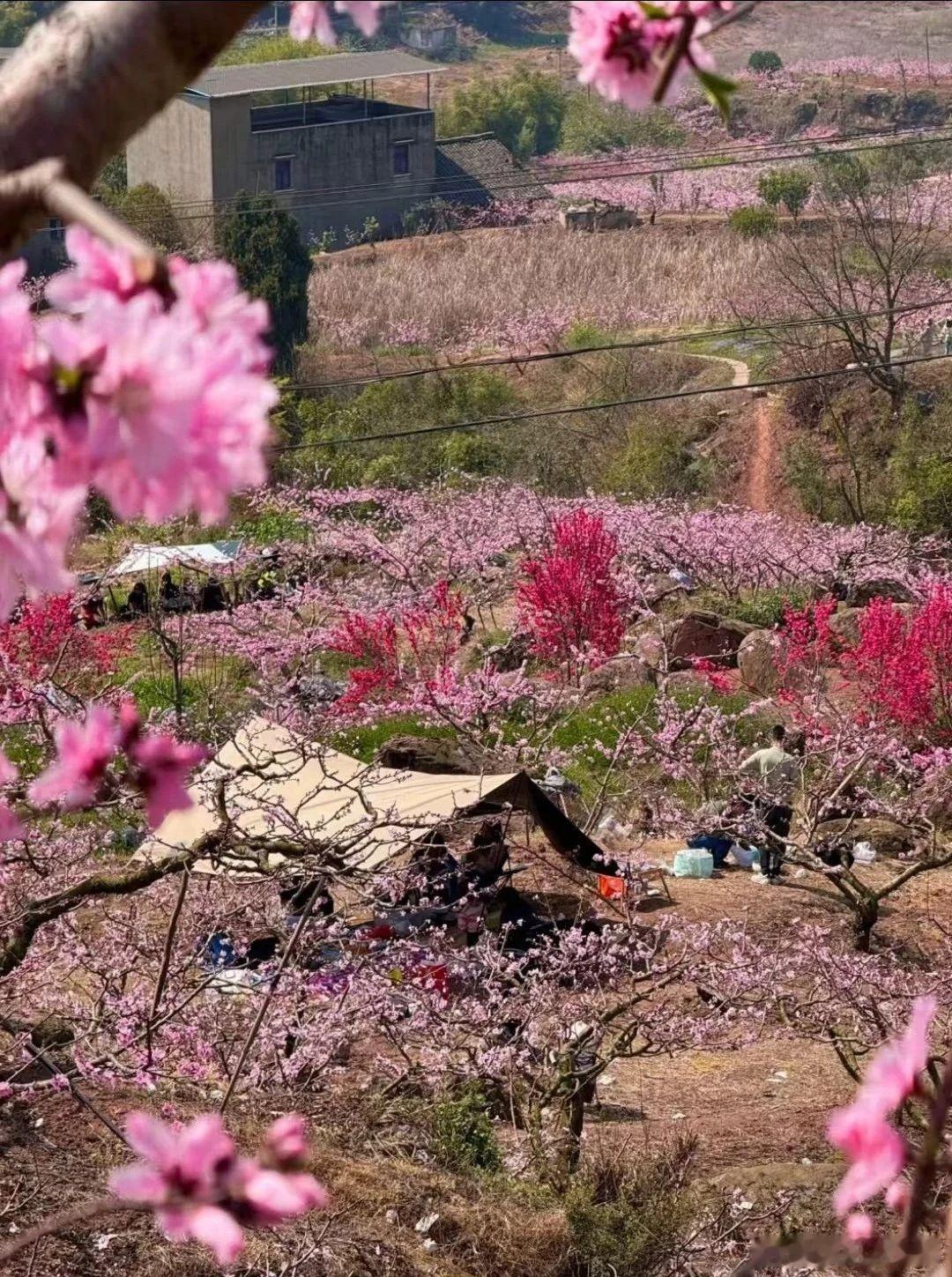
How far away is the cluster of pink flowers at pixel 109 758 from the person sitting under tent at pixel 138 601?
1991 centimetres

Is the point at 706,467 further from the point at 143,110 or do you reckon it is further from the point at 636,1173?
the point at 143,110

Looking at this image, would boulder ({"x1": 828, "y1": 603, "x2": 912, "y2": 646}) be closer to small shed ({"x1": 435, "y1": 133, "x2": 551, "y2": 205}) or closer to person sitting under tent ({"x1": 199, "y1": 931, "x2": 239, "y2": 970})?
person sitting under tent ({"x1": 199, "y1": 931, "x2": 239, "y2": 970})

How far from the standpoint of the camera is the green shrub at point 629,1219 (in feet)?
19.5

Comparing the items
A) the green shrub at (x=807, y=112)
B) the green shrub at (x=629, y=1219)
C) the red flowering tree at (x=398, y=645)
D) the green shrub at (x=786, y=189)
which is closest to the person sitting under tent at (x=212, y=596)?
the red flowering tree at (x=398, y=645)

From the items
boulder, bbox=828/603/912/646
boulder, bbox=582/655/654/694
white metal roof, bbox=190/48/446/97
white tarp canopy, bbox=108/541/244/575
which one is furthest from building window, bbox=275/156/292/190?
boulder, bbox=582/655/654/694

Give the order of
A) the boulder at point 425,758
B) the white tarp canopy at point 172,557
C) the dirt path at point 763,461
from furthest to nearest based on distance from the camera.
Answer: the dirt path at point 763,461, the white tarp canopy at point 172,557, the boulder at point 425,758

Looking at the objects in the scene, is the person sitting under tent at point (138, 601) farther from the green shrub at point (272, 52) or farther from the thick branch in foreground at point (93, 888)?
the green shrub at point (272, 52)

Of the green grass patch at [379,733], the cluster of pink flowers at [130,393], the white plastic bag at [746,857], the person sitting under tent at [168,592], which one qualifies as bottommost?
the person sitting under tent at [168,592]

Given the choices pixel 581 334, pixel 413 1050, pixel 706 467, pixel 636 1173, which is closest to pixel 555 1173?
pixel 636 1173

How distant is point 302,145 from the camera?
Answer: 5441cm

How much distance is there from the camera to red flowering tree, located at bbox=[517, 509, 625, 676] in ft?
60.2

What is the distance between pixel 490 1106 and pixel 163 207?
120 ft

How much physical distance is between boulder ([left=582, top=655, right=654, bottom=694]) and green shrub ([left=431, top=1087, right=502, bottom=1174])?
34.7 feet

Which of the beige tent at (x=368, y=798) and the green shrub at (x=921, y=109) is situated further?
the green shrub at (x=921, y=109)
